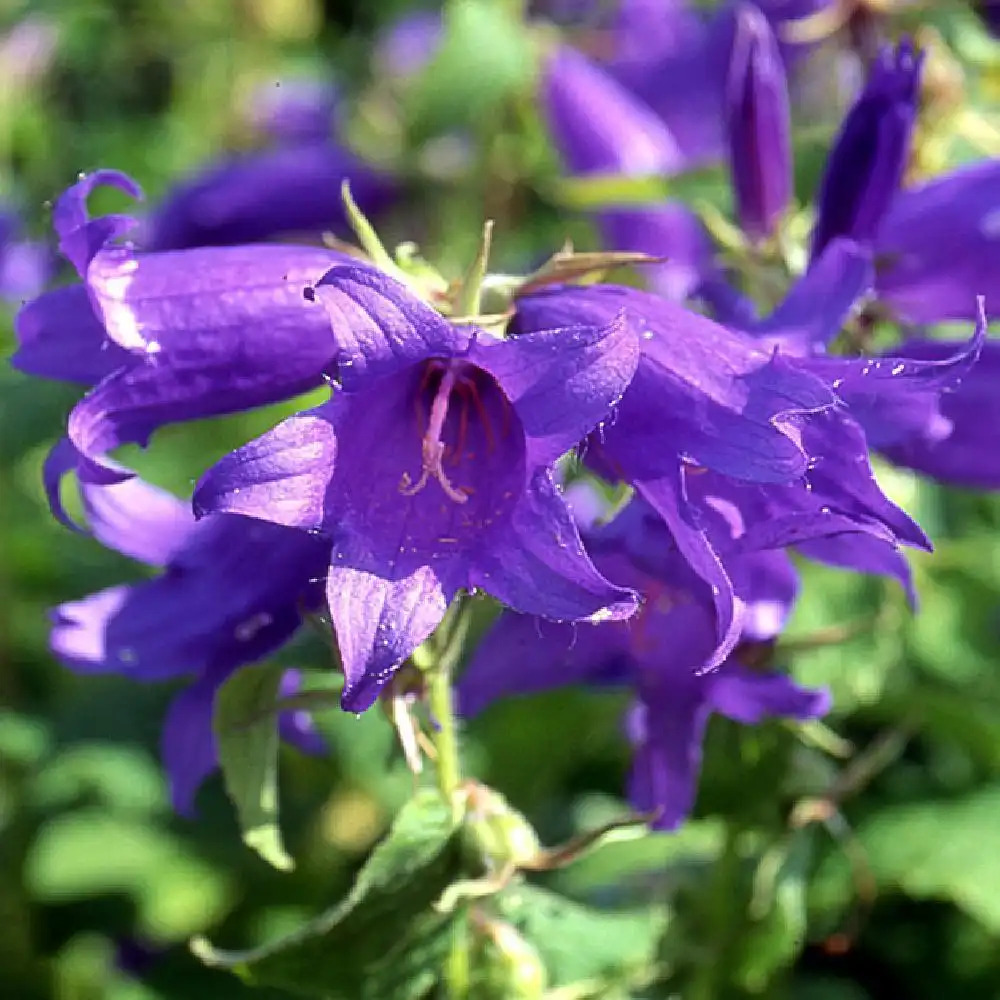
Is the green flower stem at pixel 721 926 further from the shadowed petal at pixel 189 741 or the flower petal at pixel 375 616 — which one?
the flower petal at pixel 375 616

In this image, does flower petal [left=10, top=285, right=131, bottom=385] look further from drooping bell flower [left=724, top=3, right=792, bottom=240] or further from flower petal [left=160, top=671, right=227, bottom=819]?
drooping bell flower [left=724, top=3, right=792, bottom=240]

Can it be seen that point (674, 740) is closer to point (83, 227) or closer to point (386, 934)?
point (386, 934)

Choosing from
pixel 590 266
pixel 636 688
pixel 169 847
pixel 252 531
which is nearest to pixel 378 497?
pixel 252 531

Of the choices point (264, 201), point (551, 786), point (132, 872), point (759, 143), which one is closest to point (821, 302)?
point (759, 143)

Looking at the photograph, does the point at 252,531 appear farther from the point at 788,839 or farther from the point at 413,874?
the point at 788,839

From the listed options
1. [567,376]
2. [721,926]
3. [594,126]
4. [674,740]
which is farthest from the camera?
[594,126]

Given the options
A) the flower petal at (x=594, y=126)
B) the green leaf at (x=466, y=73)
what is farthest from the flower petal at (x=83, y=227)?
the flower petal at (x=594, y=126)
